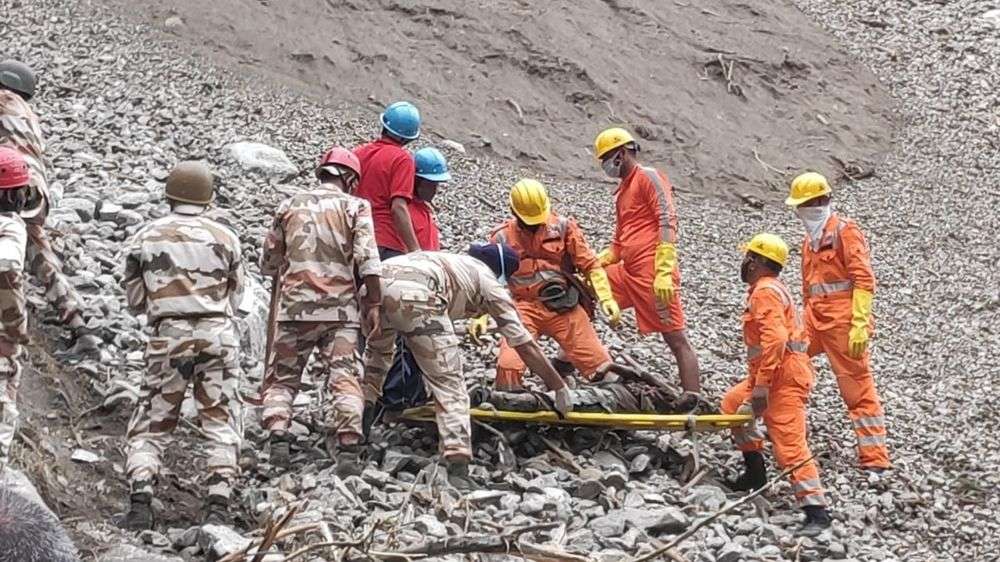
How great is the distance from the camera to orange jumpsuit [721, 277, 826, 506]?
7668 millimetres

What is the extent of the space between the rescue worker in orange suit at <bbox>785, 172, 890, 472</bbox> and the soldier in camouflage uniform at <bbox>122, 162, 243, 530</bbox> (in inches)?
153

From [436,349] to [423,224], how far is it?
1.38 meters

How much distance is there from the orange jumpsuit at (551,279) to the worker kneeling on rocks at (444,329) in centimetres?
90

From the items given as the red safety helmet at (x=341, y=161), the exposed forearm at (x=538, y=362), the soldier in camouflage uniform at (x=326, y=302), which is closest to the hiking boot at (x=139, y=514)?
the soldier in camouflage uniform at (x=326, y=302)

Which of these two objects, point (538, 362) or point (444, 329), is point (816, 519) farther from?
point (444, 329)

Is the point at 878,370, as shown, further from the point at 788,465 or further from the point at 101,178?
the point at 101,178

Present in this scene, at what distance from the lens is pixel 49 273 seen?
7715 mm

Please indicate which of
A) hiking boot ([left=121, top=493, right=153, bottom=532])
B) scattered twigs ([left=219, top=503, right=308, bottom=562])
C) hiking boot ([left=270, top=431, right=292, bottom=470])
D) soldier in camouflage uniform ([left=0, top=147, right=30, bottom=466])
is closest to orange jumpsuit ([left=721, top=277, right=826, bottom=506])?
hiking boot ([left=270, top=431, right=292, bottom=470])

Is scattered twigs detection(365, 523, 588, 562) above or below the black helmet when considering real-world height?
above

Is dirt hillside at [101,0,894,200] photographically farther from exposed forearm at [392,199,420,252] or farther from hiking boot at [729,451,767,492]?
hiking boot at [729,451,767,492]

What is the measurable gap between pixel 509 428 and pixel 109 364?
88.0 inches

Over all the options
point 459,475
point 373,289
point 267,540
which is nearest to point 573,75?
point 373,289

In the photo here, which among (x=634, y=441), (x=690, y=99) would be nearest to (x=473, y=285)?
(x=634, y=441)

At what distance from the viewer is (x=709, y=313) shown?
10945 millimetres
